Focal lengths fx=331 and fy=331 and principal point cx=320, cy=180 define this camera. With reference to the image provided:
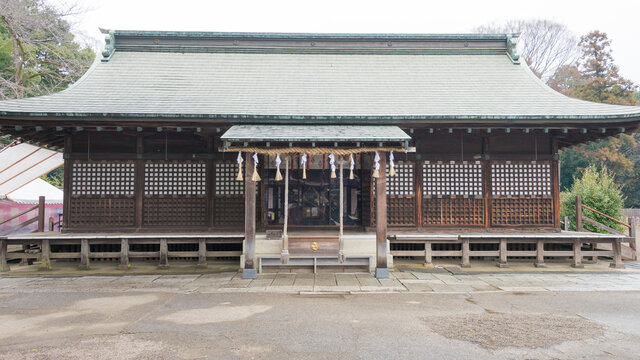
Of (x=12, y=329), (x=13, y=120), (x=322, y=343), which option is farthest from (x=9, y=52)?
(x=322, y=343)

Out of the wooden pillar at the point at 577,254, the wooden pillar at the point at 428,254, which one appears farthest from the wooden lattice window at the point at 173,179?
the wooden pillar at the point at 577,254

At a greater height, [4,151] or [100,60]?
[100,60]

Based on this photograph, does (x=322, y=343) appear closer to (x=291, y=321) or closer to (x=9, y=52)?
(x=291, y=321)

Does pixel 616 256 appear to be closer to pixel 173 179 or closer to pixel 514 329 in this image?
pixel 514 329

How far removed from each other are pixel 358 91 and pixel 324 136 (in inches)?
145

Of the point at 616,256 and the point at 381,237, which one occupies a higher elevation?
the point at 381,237

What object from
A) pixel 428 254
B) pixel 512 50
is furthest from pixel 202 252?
pixel 512 50

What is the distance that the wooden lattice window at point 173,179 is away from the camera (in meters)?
10.6

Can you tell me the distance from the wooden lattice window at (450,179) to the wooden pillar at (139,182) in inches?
358

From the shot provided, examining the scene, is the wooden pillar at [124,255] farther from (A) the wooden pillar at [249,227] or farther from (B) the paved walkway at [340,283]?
(A) the wooden pillar at [249,227]

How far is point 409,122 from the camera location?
9570 millimetres

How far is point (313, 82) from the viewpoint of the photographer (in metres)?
11.7

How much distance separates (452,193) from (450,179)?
1.52 ft

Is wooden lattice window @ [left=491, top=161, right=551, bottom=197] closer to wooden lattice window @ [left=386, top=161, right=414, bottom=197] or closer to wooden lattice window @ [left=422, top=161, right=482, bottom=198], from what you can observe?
wooden lattice window @ [left=422, top=161, right=482, bottom=198]
